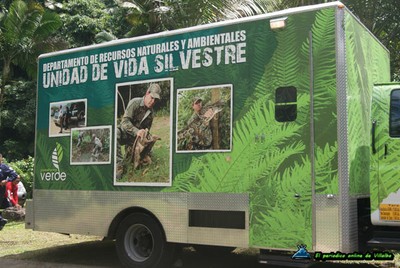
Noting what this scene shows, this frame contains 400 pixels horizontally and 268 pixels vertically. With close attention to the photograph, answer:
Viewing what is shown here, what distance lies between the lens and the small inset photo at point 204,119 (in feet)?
21.1

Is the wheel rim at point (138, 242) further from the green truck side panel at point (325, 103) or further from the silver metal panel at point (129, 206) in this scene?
the green truck side panel at point (325, 103)

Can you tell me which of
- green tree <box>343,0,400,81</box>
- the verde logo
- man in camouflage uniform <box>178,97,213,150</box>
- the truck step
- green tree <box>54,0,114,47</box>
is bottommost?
the truck step

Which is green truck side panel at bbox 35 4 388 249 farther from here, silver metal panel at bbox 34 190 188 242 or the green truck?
silver metal panel at bbox 34 190 188 242

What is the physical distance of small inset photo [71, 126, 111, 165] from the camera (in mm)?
7480

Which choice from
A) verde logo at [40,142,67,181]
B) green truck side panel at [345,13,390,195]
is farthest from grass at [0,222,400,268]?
green truck side panel at [345,13,390,195]

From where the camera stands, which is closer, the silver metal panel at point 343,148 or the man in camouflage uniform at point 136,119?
the silver metal panel at point 343,148

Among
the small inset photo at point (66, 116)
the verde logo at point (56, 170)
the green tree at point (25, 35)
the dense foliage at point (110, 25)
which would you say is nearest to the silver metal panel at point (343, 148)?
the small inset photo at point (66, 116)

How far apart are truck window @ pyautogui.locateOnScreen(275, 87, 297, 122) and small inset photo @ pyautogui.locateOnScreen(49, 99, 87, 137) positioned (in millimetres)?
3259

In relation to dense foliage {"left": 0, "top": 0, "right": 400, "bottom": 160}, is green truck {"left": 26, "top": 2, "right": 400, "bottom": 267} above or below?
below

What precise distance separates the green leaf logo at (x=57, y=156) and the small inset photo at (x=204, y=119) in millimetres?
2317

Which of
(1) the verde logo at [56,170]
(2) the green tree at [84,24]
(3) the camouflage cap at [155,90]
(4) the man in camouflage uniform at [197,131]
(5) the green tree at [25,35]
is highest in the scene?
(2) the green tree at [84,24]

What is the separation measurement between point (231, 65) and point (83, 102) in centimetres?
267

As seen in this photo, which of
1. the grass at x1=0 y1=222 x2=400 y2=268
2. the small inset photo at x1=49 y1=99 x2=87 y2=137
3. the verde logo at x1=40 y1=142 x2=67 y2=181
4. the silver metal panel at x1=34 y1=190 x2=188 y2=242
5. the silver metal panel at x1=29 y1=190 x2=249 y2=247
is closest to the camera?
the silver metal panel at x1=29 y1=190 x2=249 y2=247

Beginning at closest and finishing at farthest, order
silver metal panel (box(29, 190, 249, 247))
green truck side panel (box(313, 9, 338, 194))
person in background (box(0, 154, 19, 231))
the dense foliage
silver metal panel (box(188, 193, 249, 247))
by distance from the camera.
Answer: green truck side panel (box(313, 9, 338, 194)) → silver metal panel (box(188, 193, 249, 247)) → silver metal panel (box(29, 190, 249, 247)) → person in background (box(0, 154, 19, 231)) → the dense foliage
